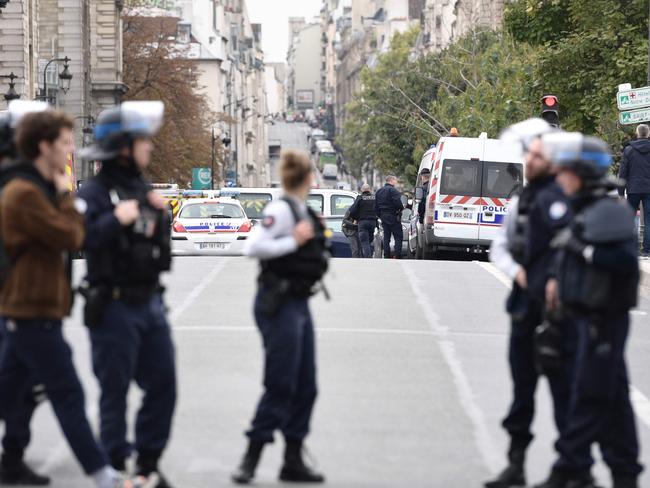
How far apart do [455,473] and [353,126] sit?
9979cm

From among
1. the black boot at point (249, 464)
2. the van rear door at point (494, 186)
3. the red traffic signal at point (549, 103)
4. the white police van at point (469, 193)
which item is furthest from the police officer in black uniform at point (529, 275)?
the white police van at point (469, 193)

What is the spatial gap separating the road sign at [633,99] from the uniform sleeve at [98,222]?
1804cm

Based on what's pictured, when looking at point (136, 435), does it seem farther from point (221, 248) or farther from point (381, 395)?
point (221, 248)

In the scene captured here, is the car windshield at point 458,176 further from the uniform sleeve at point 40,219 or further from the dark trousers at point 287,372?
the uniform sleeve at point 40,219

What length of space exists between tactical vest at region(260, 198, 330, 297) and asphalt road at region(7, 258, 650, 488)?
105 cm

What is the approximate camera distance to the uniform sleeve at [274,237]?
8273 mm

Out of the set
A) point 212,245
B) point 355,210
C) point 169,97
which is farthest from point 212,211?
point 169,97

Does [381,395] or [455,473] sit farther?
[381,395]

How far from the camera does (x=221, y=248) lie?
3103 cm

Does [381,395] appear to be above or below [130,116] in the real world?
below

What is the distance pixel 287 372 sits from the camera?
8320mm

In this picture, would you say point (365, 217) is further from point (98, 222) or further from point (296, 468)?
point (98, 222)

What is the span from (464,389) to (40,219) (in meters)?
5.45

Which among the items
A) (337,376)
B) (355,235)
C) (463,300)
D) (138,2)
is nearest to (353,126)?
(138,2)
